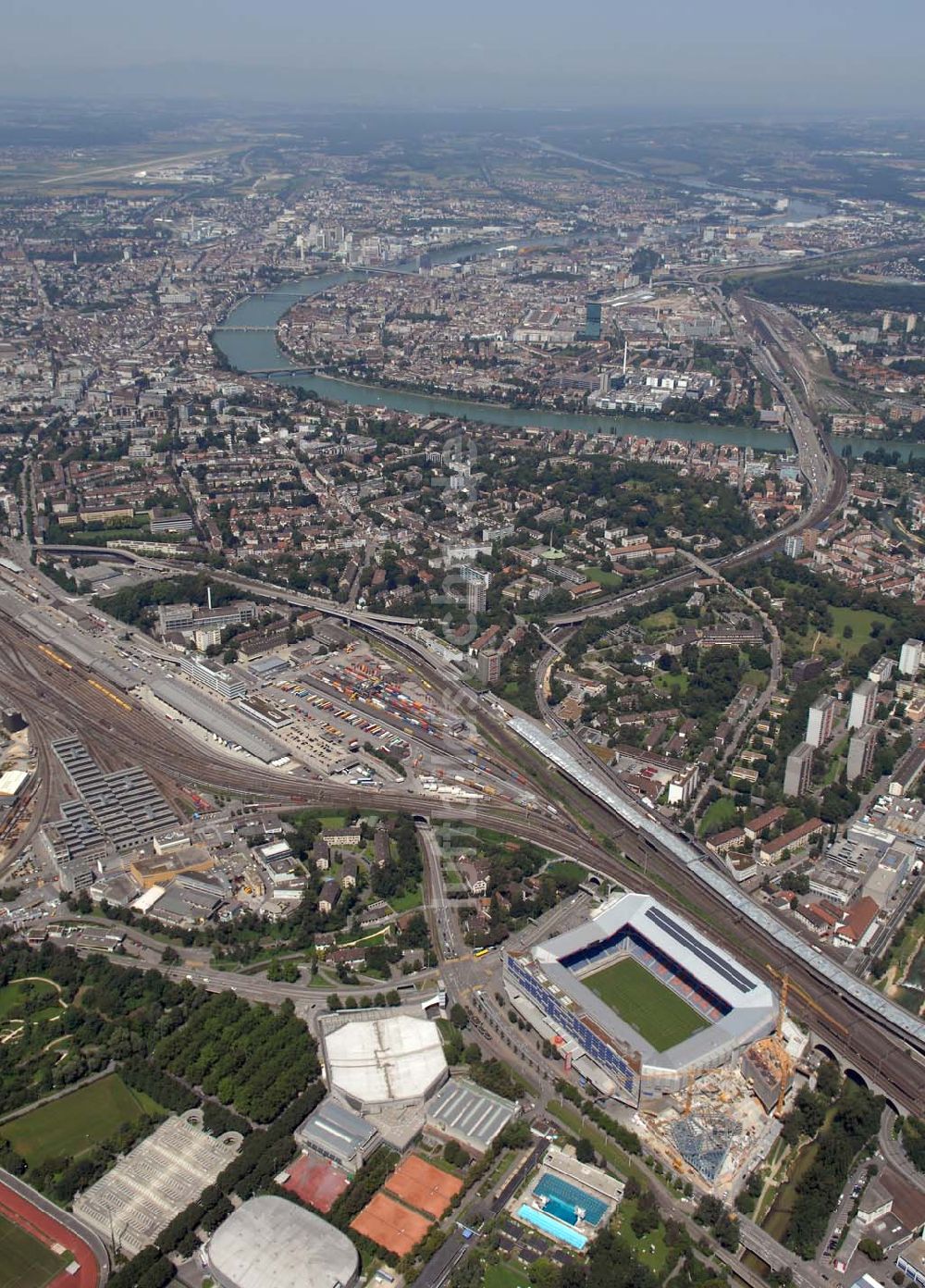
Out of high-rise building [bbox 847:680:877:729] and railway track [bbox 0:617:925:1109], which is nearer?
railway track [bbox 0:617:925:1109]

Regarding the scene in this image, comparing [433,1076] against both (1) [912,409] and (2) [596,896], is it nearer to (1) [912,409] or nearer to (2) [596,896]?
(2) [596,896]

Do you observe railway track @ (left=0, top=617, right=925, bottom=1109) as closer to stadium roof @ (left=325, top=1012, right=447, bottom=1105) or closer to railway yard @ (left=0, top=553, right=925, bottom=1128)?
railway yard @ (left=0, top=553, right=925, bottom=1128)

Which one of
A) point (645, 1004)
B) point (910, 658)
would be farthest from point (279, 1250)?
point (910, 658)

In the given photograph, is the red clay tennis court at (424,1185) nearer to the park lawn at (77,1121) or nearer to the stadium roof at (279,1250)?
the stadium roof at (279,1250)

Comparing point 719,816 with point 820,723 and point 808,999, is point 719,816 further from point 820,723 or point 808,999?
point 808,999

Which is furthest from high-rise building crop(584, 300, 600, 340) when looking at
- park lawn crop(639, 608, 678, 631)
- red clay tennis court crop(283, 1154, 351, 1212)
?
red clay tennis court crop(283, 1154, 351, 1212)

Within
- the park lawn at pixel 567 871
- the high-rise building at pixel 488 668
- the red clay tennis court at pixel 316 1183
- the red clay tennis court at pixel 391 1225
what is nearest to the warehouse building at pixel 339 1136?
the red clay tennis court at pixel 316 1183
